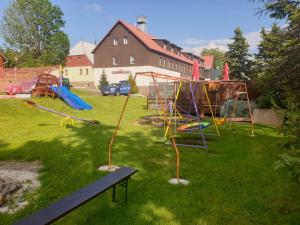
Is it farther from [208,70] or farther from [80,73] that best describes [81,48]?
[208,70]

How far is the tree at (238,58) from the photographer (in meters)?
32.7

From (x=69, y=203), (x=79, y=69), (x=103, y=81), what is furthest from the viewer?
(x=79, y=69)

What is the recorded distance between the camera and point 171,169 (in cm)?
651

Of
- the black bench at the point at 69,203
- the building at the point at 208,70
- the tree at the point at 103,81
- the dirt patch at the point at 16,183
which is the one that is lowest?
the dirt patch at the point at 16,183

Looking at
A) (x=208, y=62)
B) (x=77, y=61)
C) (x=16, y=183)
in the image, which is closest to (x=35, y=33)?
(x=77, y=61)

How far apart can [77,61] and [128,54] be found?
16704 millimetres

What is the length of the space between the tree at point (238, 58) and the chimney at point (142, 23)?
21.6 metres

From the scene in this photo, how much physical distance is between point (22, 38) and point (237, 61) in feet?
119

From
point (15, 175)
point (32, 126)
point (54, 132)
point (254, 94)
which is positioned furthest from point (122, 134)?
point (254, 94)

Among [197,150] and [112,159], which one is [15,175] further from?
[197,150]

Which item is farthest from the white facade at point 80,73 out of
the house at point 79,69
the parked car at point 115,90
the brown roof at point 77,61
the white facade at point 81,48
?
the parked car at point 115,90

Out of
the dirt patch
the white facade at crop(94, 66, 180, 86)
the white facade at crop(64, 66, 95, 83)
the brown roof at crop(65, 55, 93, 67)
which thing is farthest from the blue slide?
the brown roof at crop(65, 55, 93, 67)

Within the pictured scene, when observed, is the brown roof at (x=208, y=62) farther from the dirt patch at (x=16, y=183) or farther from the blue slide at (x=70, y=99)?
the dirt patch at (x=16, y=183)

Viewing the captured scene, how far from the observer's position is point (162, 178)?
5895 mm
